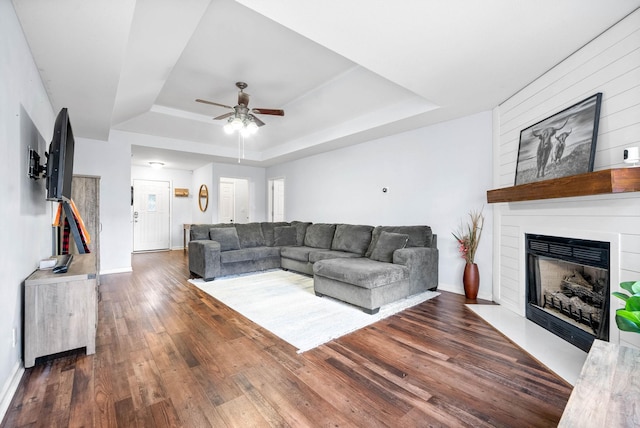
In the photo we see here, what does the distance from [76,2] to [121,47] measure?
19.0 inches

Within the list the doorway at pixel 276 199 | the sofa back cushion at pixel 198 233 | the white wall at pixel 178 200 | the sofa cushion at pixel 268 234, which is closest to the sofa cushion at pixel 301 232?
the sofa cushion at pixel 268 234

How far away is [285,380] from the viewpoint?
191 cm

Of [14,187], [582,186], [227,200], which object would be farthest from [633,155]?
[227,200]

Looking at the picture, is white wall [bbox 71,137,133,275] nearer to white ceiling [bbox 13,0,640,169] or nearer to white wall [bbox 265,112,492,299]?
white ceiling [bbox 13,0,640,169]

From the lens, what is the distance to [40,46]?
2164 millimetres

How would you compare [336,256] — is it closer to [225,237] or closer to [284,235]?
[284,235]

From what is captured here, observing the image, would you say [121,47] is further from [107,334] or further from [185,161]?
[185,161]

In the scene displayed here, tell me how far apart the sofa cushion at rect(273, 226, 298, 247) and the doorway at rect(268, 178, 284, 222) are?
2.29 metres

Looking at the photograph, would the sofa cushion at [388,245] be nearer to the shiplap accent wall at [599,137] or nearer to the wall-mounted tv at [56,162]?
the shiplap accent wall at [599,137]

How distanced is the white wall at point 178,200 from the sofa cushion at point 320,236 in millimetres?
4647

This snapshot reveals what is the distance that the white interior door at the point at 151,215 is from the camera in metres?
8.10

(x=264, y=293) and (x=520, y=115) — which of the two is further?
(x=264, y=293)

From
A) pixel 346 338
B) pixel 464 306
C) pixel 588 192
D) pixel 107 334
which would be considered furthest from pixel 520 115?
pixel 107 334

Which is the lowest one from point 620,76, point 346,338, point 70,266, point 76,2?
point 346,338
